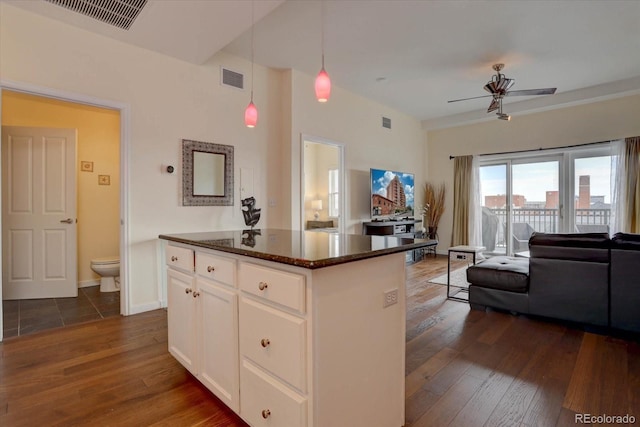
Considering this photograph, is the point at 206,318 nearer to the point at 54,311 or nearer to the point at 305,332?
the point at 305,332

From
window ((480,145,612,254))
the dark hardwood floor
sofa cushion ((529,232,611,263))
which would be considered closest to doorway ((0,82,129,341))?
the dark hardwood floor

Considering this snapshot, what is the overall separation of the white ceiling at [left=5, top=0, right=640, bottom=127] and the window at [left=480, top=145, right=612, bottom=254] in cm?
120

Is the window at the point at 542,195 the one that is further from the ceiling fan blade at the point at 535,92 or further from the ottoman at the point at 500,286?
the ottoman at the point at 500,286

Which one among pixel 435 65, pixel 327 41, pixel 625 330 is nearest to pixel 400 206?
pixel 435 65

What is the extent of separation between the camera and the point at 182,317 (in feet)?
6.48

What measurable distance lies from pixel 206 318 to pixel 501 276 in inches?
112

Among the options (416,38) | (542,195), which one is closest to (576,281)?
(416,38)

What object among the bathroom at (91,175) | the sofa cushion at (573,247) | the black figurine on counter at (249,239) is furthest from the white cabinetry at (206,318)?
the sofa cushion at (573,247)

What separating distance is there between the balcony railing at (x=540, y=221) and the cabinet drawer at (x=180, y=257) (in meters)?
6.38

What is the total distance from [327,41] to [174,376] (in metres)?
3.59

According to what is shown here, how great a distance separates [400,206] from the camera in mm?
6273

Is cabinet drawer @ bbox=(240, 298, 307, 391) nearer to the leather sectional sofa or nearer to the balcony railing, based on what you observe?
the leather sectional sofa

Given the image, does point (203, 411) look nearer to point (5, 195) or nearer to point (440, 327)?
point (440, 327)

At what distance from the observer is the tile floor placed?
9.34 feet
